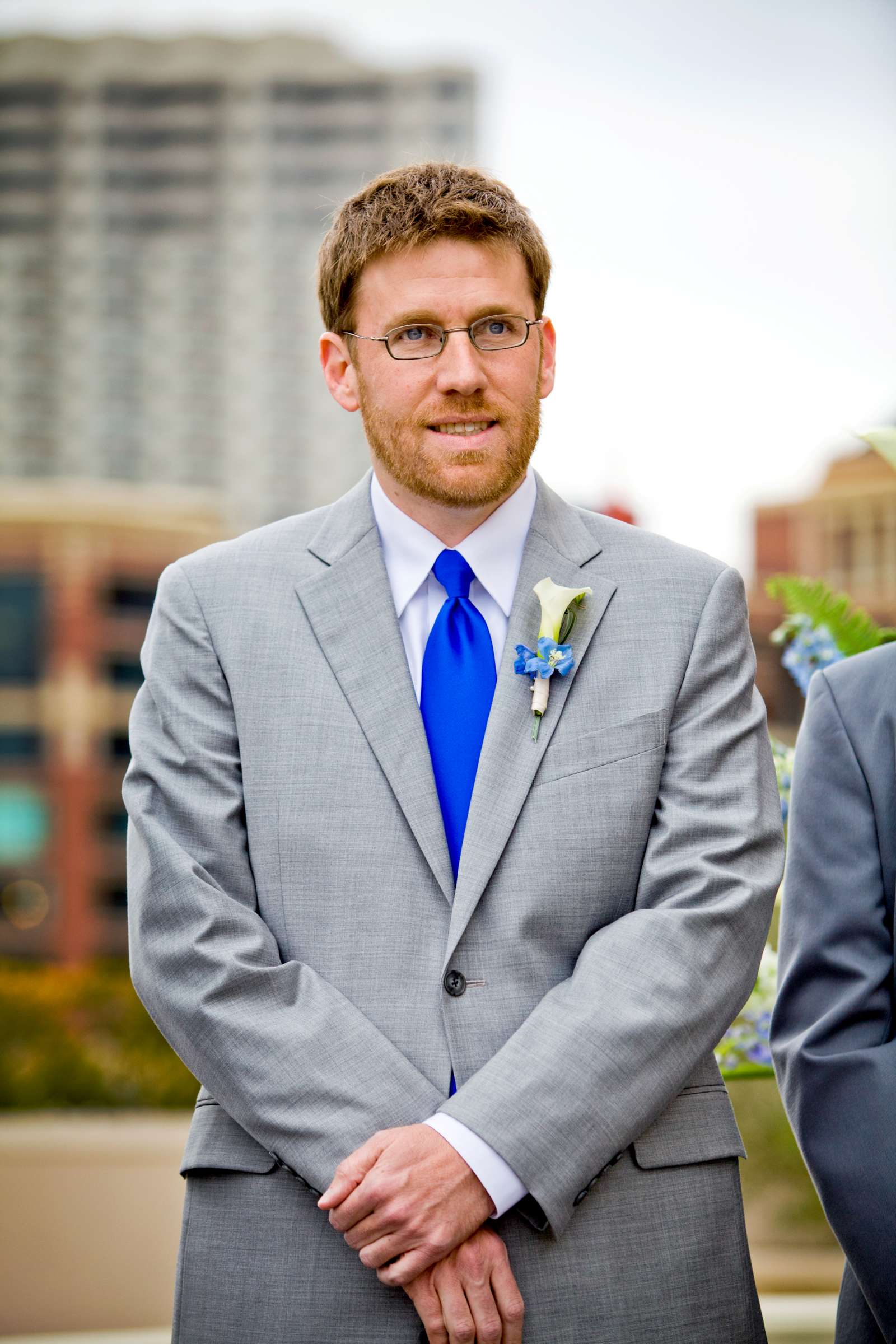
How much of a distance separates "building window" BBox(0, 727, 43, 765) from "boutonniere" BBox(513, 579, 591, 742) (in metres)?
26.7

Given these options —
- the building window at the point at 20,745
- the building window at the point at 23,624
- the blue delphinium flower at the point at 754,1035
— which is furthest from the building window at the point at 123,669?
the blue delphinium flower at the point at 754,1035

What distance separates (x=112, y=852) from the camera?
93.0ft

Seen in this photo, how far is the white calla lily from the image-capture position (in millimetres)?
1878

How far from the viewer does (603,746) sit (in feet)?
6.01

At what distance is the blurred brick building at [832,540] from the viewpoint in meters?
23.5

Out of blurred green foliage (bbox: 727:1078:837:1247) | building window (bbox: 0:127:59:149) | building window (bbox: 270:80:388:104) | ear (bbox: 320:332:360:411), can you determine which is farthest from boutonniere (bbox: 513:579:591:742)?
building window (bbox: 270:80:388:104)

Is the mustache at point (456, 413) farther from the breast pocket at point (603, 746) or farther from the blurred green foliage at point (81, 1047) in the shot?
the blurred green foliage at point (81, 1047)

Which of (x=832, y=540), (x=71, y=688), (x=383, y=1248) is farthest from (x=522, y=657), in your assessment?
(x=71, y=688)

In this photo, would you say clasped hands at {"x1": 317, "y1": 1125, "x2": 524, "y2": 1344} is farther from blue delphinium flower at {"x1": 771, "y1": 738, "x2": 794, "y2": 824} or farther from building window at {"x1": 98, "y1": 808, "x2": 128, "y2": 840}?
building window at {"x1": 98, "y1": 808, "x2": 128, "y2": 840}

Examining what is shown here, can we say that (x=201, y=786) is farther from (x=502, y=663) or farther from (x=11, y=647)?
(x=11, y=647)

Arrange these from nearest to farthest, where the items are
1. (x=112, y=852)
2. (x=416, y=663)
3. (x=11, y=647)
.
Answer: (x=416, y=663) → (x=11, y=647) → (x=112, y=852)

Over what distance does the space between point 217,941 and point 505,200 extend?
1205 mm

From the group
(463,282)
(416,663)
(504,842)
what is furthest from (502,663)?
(463,282)

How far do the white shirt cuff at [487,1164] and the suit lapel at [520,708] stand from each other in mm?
232
